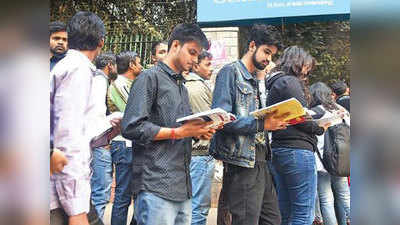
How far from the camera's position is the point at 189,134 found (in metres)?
3.65

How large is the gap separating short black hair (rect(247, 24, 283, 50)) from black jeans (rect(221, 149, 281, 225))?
78 cm

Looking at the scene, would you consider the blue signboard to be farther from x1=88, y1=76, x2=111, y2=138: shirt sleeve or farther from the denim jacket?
x1=88, y1=76, x2=111, y2=138: shirt sleeve

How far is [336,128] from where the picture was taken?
3811mm

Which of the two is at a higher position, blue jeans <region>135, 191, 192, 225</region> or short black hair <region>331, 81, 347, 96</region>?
short black hair <region>331, 81, 347, 96</region>

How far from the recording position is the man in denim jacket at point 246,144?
3.77 m

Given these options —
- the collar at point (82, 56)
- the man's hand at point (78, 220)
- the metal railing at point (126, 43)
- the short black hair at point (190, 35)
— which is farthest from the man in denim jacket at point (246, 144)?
the man's hand at point (78, 220)

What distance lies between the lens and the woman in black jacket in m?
3.80

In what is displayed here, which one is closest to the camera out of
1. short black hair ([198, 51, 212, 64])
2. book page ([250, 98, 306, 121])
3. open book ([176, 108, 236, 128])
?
open book ([176, 108, 236, 128])

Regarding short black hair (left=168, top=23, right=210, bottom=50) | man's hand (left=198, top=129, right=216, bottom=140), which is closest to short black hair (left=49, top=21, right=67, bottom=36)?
short black hair (left=168, top=23, right=210, bottom=50)

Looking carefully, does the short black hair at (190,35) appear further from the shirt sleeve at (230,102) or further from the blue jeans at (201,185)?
the blue jeans at (201,185)

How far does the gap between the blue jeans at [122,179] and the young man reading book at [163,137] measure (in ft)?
0.38

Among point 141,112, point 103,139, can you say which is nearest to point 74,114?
point 103,139
